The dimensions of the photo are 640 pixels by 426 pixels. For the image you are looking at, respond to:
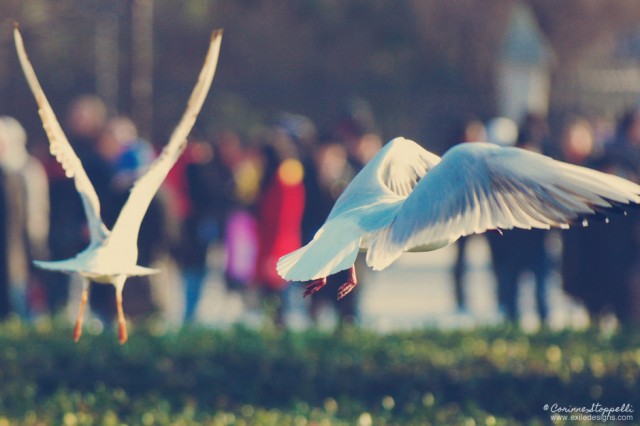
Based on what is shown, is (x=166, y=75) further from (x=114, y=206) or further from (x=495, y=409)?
(x=495, y=409)

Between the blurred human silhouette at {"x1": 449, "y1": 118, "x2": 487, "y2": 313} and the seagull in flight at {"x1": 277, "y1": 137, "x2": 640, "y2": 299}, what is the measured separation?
651 cm

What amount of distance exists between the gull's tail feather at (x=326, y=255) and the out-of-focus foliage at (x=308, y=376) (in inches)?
87.6

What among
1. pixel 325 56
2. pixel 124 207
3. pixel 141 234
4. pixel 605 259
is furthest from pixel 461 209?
pixel 325 56

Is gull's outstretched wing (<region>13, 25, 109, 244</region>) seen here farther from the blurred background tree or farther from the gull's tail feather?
the blurred background tree

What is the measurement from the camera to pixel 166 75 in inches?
1019

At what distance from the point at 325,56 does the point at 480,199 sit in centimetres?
2154

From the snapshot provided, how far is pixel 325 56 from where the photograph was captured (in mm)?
25953

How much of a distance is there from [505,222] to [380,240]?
1.40ft

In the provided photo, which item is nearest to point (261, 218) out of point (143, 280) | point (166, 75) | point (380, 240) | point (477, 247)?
point (143, 280)

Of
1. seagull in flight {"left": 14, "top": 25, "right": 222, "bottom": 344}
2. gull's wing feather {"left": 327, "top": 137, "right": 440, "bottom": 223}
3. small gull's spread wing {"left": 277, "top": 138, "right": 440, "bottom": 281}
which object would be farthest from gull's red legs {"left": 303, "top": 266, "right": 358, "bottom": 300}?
seagull in flight {"left": 14, "top": 25, "right": 222, "bottom": 344}

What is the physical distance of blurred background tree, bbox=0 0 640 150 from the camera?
25.0 metres

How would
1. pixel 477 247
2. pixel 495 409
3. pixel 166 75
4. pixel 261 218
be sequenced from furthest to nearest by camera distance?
1. pixel 166 75
2. pixel 477 247
3. pixel 261 218
4. pixel 495 409

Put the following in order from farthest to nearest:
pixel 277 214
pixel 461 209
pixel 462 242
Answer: pixel 462 242
pixel 277 214
pixel 461 209

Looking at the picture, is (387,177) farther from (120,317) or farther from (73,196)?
(73,196)
